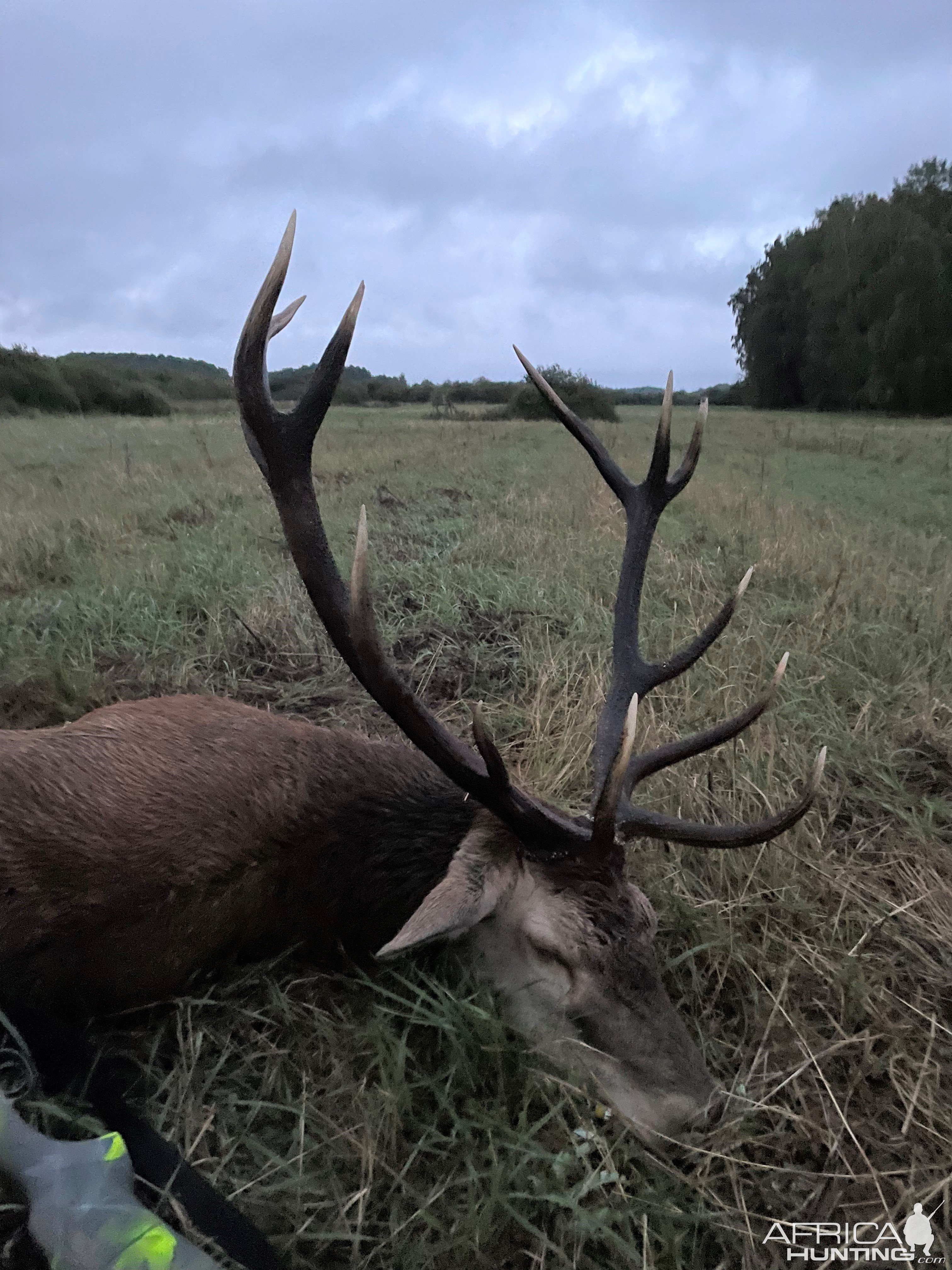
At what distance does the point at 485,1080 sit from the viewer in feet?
5.70

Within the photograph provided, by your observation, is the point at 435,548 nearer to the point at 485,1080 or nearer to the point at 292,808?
the point at 292,808

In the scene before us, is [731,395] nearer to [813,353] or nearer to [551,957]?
[813,353]

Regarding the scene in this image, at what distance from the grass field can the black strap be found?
0.22 ft

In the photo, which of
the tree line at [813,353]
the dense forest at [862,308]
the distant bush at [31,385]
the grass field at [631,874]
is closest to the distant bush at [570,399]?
the tree line at [813,353]

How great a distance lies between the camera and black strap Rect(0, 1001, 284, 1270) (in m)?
1.36

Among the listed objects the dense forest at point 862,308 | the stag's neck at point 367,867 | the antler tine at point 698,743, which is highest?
the dense forest at point 862,308

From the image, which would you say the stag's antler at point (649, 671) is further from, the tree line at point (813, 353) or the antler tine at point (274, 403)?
the tree line at point (813, 353)

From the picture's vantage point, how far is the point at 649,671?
A: 2.43 m

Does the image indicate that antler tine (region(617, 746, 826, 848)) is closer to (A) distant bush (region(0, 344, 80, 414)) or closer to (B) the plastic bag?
(B) the plastic bag

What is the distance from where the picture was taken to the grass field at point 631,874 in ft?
5.04

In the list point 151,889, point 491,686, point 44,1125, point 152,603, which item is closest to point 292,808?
point 151,889

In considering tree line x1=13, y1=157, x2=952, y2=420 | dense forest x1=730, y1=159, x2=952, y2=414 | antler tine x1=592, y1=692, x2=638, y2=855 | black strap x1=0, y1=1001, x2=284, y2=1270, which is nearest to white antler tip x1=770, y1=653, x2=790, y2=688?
antler tine x1=592, y1=692, x2=638, y2=855
